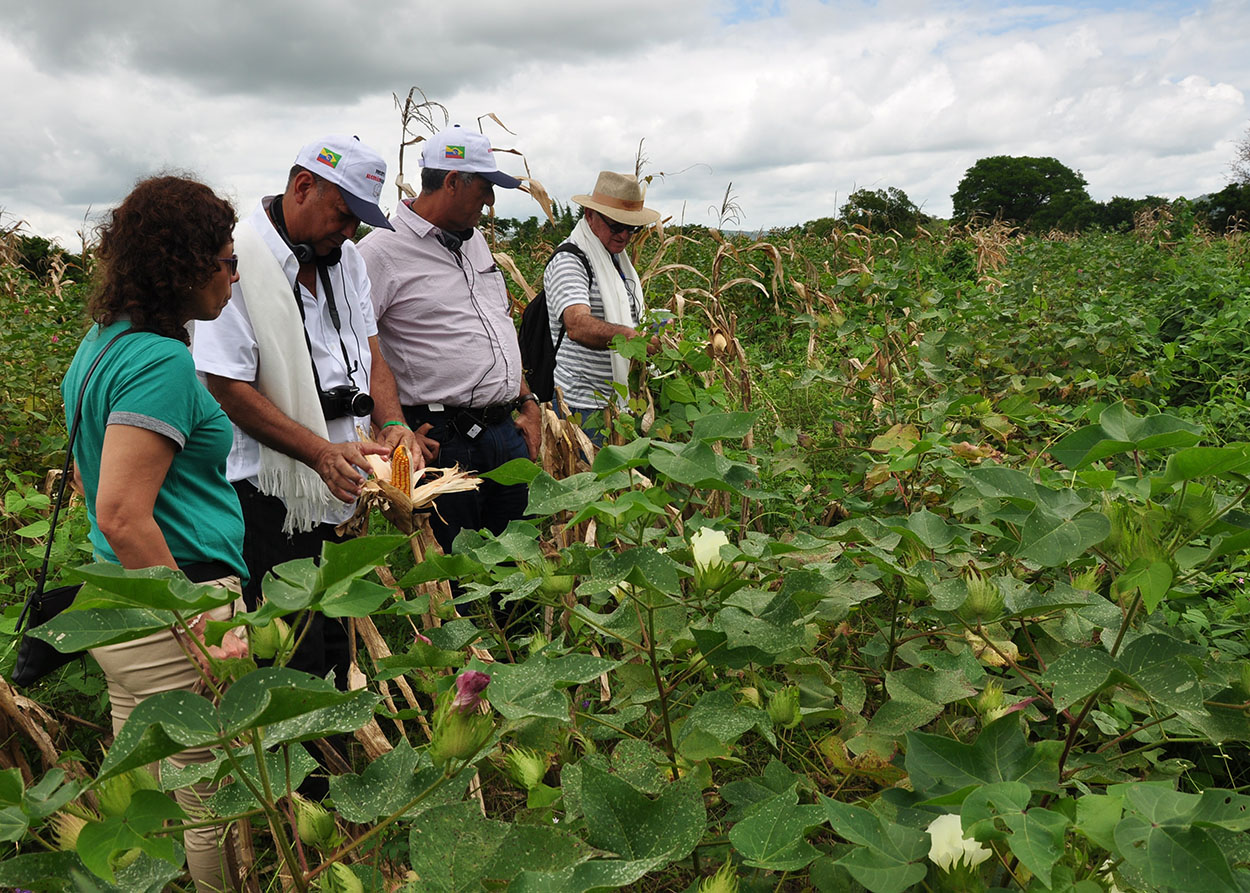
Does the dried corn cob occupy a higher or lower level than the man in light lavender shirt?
lower

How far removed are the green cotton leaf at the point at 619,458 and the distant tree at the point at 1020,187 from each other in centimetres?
3214

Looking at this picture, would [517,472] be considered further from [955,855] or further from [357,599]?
[955,855]

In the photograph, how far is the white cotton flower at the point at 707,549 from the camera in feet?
3.16

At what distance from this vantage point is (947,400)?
247cm

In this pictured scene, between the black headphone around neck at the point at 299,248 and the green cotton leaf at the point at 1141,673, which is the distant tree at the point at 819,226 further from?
the green cotton leaf at the point at 1141,673

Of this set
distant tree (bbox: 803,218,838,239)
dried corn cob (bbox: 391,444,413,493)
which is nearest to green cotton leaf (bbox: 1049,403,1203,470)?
dried corn cob (bbox: 391,444,413,493)

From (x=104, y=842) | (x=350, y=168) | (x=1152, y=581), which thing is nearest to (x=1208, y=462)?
(x=1152, y=581)

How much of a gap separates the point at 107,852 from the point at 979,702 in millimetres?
829

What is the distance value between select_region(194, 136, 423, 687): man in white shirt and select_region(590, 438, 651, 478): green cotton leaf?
1140mm

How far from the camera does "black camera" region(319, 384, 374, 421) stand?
214cm

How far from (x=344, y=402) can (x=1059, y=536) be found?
69.3 inches

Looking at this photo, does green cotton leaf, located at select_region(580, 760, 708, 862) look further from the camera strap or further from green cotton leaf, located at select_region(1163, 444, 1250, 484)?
the camera strap

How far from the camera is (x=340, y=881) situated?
738mm

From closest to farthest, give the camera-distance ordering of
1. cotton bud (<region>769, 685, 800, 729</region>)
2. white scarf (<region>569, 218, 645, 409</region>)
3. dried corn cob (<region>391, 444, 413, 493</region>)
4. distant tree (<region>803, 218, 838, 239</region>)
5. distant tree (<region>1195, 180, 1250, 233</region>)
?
1. cotton bud (<region>769, 685, 800, 729</region>)
2. dried corn cob (<region>391, 444, 413, 493</region>)
3. white scarf (<region>569, 218, 645, 409</region>)
4. distant tree (<region>803, 218, 838, 239</region>)
5. distant tree (<region>1195, 180, 1250, 233</region>)
